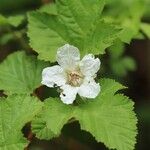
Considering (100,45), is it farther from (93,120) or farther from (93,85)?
(93,120)

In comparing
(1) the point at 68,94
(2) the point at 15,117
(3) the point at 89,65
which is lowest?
(2) the point at 15,117

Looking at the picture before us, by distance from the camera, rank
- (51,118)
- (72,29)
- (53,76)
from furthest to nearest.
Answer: (72,29)
(53,76)
(51,118)

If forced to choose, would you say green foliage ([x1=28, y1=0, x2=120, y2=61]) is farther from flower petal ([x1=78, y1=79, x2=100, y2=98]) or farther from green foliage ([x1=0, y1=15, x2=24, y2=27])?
green foliage ([x1=0, y1=15, x2=24, y2=27])

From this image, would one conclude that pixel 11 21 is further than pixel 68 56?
Yes

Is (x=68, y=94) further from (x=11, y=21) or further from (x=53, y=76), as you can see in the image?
(x=11, y=21)

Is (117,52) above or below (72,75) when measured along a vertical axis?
above

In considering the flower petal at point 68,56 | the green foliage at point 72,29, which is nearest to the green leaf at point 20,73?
the green foliage at point 72,29

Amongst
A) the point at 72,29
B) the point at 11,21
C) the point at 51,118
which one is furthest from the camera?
the point at 11,21

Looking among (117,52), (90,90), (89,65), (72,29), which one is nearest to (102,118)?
(90,90)
